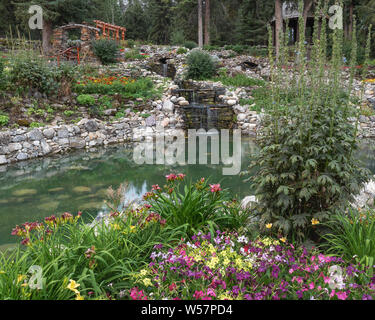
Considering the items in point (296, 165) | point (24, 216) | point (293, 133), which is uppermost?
point (293, 133)

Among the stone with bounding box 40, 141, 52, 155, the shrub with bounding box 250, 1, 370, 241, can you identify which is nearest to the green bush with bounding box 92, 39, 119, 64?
the stone with bounding box 40, 141, 52, 155

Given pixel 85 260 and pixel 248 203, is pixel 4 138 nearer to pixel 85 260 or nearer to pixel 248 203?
pixel 85 260

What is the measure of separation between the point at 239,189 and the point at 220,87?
356 inches

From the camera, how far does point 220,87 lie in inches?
544

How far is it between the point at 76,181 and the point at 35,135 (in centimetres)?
318

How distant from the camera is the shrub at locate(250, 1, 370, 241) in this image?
104 inches

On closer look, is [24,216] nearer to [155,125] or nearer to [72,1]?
[155,125]

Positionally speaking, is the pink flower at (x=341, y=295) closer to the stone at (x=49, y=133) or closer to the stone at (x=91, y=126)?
the stone at (x=49, y=133)

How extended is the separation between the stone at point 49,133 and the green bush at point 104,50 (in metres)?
8.65

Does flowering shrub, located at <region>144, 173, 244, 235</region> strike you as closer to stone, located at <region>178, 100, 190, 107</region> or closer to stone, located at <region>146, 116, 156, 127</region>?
stone, located at <region>146, 116, 156, 127</region>

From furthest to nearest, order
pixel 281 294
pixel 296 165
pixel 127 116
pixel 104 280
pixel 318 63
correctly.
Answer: pixel 127 116
pixel 318 63
pixel 296 165
pixel 104 280
pixel 281 294

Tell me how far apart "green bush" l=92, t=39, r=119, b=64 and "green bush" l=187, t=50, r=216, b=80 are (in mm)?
4502

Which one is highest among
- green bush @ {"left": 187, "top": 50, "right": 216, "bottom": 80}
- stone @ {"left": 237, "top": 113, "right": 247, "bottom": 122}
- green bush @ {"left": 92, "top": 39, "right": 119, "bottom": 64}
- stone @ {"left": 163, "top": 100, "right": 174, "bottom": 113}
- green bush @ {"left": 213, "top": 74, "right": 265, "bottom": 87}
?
green bush @ {"left": 92, "top": 39, "right": 119, "bottom": 64}
